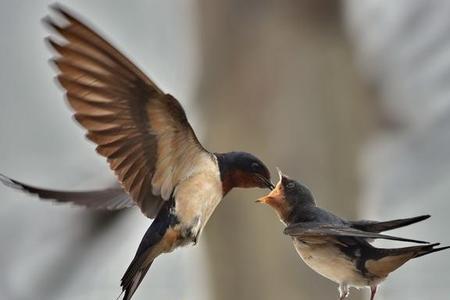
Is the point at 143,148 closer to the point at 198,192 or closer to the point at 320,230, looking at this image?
the point at 198,192

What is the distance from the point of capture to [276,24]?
2.17 meters

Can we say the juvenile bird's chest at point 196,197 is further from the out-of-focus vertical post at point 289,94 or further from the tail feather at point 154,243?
the out-of-focus vertical post at point 289,94

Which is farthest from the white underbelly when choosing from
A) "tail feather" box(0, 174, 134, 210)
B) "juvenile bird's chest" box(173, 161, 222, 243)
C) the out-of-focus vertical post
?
the out-of-focus vertical post

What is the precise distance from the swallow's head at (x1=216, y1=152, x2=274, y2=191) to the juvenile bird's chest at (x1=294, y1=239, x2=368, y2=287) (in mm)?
98

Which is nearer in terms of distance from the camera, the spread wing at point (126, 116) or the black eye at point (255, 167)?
the spread wing at point (126, 116)

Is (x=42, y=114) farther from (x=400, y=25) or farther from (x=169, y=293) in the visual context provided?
→ (x=400, y=25)

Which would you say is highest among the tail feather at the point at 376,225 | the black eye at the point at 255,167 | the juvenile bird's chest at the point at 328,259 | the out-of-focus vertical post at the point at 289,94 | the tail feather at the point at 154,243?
the out-of-focus vertical post at the point at 289,94

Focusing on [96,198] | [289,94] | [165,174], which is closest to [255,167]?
[165,174]

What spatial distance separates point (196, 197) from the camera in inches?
44.9

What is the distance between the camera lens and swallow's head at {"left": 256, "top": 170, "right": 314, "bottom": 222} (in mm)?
1125

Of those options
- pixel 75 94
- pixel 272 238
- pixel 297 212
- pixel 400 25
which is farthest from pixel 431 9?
pixel 75 94

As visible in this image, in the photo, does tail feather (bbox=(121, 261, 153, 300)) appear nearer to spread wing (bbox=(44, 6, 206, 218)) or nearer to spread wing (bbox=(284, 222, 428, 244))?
spread wing (bbox=(44, 6, 206, 218))

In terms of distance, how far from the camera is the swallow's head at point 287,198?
1.12 m

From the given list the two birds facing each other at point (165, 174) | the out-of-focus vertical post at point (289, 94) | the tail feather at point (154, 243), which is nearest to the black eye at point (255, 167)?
the two birds facing each other at point (165, 174)
